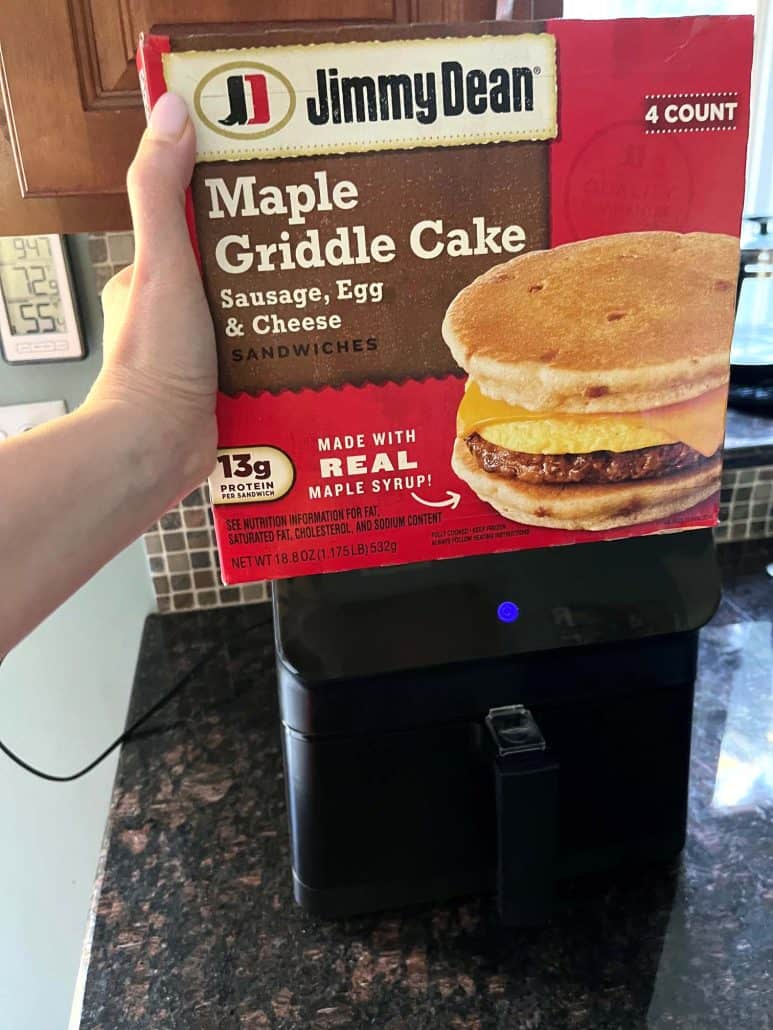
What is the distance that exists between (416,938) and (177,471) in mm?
364

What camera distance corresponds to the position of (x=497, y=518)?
19.3 inches

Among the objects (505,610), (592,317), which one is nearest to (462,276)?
(592,317)

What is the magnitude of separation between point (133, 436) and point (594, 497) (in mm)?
272

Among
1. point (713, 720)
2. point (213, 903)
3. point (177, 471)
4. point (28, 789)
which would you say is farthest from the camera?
point (28, 789)

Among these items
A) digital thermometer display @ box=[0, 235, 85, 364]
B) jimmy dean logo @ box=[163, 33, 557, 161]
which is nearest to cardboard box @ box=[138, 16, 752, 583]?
jimmy dean logo @ box=[163, 33, 557, 161]

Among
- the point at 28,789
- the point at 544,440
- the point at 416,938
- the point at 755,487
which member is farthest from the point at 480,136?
the point at 28,789

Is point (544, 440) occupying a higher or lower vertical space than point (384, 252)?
lower

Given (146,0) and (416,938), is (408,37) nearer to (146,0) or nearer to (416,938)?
(146,0)

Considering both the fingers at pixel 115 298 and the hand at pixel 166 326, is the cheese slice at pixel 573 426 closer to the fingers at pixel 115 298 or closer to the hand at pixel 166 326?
the hand at pixel 166 326

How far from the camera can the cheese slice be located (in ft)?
1.51

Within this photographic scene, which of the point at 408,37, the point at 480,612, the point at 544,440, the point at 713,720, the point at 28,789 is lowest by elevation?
the point at 28,789

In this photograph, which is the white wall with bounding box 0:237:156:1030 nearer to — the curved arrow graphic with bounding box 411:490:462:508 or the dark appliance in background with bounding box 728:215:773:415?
the curved arrow graphic with bounding box 411:490:462:508

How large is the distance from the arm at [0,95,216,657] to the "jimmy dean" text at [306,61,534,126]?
70 mm

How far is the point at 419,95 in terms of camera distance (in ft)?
1.33
